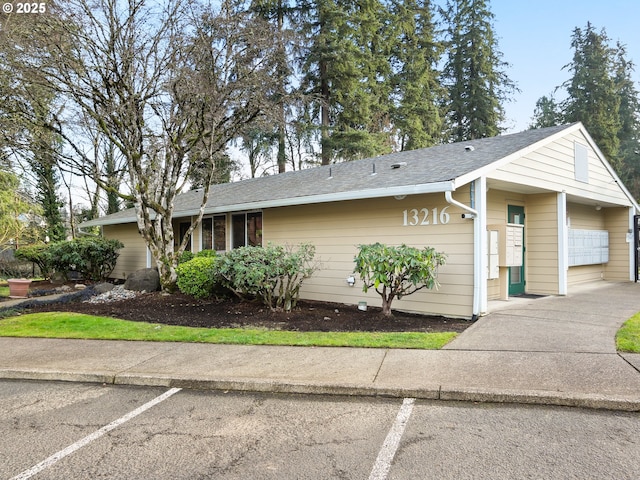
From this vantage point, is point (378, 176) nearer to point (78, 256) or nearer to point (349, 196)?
point (349, 196)

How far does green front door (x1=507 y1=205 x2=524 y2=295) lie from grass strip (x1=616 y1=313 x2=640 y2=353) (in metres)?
3.11

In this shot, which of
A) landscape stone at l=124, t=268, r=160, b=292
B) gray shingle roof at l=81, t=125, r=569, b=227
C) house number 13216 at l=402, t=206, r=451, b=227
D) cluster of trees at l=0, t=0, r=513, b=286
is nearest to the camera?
house number 13216 at l=402, t=206, r=451, b=227

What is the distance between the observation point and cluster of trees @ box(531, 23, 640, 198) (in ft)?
90.8

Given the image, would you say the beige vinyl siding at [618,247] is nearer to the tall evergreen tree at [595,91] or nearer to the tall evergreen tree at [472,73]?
the tall evergreen tree at [472,73]

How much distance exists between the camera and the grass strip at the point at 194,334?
5520 millimetres

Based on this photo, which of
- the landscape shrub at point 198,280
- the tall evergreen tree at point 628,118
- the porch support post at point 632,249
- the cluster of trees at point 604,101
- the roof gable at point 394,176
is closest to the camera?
the roof gable at point 394,176

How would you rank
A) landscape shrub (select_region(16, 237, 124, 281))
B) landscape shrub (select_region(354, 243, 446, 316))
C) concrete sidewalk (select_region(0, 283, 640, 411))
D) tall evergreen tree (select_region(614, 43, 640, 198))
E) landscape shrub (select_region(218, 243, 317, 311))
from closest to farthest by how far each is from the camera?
concrete sidewalk (select_region(0, 283, 640, 411)), landscape shrub (select_region(354, 243, 446, 316)), landscape shrub (select_region(218, 243, 317, 311)), landscape shrub (select_region(16, 237, 124, 281)), tall evergreen tree (select_region(614, 43, 640, 198))

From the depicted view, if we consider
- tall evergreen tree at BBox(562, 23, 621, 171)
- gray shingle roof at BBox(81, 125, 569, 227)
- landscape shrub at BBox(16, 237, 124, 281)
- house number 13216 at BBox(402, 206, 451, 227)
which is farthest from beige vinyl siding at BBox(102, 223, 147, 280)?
tall evergreen tree at BBox(562, 23, 621, 171)

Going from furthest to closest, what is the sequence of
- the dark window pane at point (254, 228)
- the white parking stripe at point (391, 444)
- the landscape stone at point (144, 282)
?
the landscape stone at point (144, 282), the dark window pane at point (254, 228), the white parking stripe at point (391, 444)

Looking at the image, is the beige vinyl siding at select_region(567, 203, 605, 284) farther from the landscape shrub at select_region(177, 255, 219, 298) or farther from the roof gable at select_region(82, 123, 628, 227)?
the landscape shrub at select_region(177, 255, 219, 298)

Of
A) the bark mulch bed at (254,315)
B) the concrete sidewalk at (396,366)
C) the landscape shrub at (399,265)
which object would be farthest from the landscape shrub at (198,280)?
the landscape shrub at (399,265)

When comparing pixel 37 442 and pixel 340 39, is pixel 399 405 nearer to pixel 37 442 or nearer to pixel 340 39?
pixel 37 442

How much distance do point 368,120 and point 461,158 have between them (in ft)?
42.9

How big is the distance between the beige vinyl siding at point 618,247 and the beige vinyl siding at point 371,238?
9.11m
